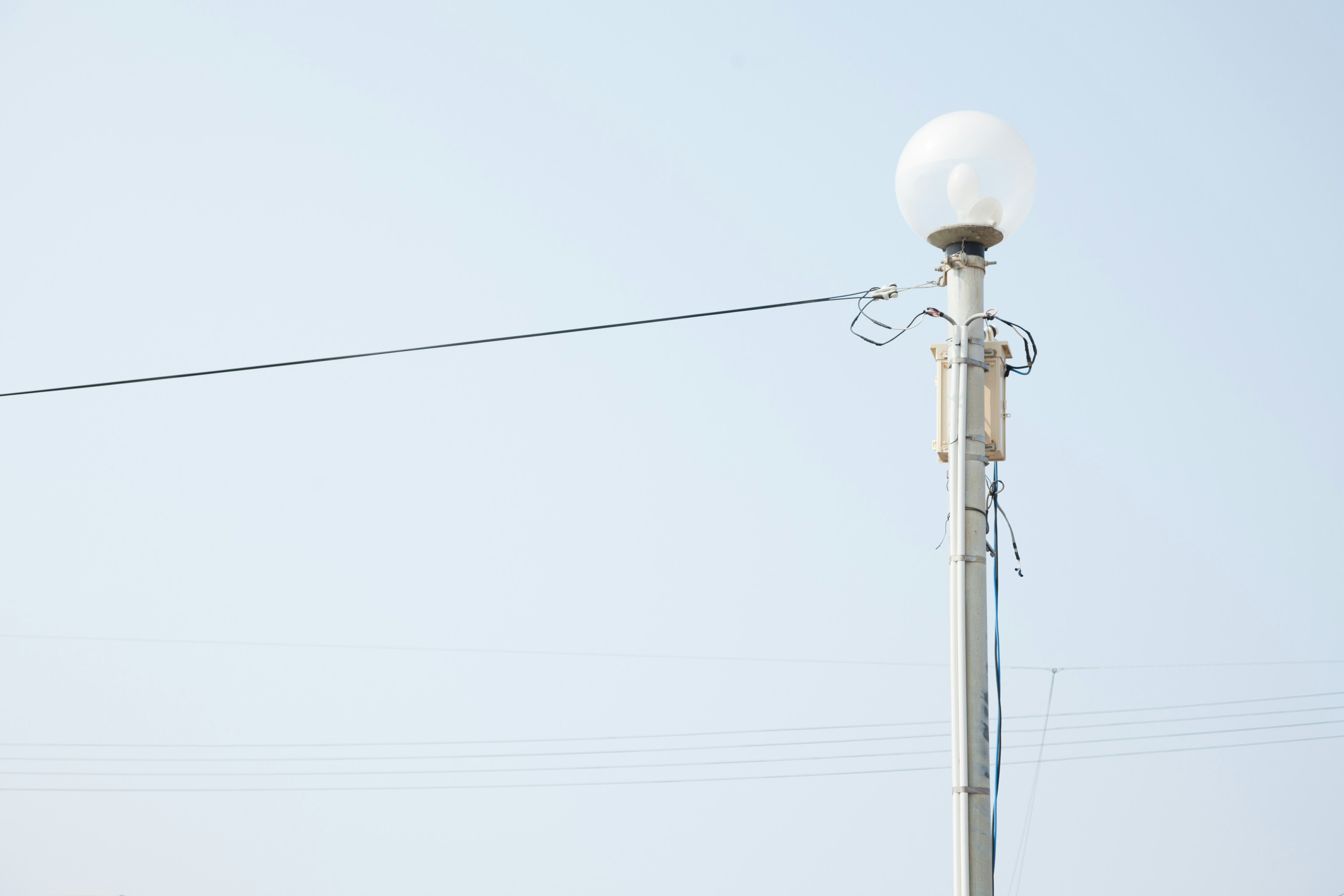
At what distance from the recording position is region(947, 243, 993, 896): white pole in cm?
541

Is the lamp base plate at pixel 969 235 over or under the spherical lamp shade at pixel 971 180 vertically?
under

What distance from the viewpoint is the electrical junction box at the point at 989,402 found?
19.8 feet

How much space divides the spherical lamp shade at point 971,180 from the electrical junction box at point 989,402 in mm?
550

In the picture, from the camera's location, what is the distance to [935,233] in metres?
6.34

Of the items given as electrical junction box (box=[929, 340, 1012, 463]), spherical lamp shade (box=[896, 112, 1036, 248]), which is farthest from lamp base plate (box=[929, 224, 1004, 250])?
electrical junction box (box=[929, 340, 1012, 463])

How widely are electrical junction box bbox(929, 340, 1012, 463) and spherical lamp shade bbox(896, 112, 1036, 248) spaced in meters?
0.55

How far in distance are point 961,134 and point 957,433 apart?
1.46 metres

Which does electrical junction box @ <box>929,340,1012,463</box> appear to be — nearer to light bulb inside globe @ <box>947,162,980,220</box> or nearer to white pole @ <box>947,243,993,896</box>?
white pole @ <box>947,243,993,896</box>

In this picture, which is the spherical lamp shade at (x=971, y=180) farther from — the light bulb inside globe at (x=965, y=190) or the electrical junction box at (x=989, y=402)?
the electrical junction box at (x=989, y=402)

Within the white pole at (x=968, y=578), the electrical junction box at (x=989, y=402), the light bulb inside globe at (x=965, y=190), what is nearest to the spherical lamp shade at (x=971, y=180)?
the light bulb inside globe at (x=965, y=190)

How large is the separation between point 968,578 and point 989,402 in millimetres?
848

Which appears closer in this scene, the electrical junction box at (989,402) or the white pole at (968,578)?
the white pole at (968,578)

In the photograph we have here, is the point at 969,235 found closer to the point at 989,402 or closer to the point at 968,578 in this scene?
the point at 989,402

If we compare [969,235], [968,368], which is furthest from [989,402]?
[969,235]
